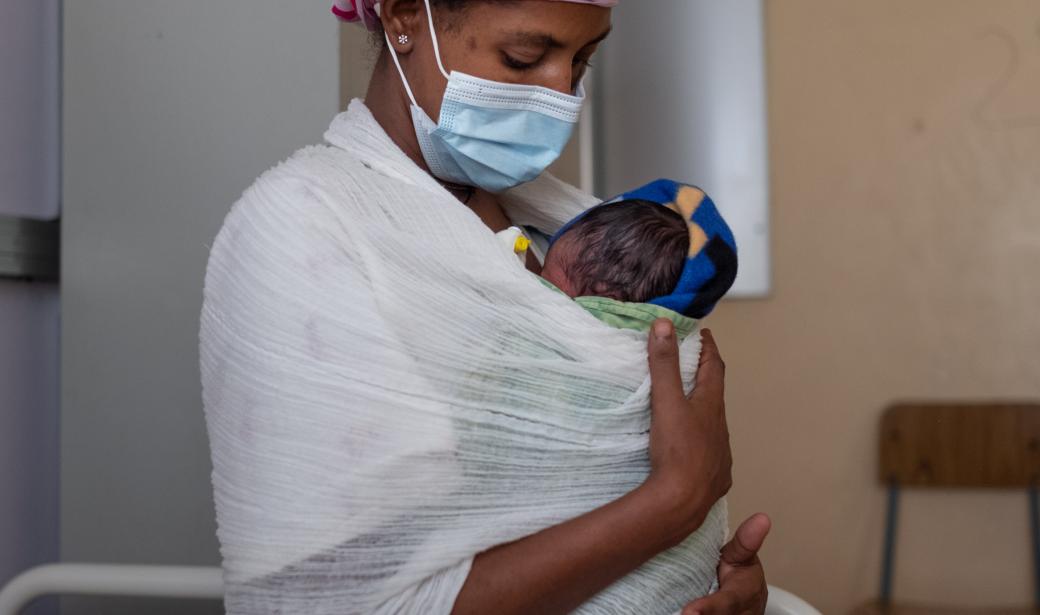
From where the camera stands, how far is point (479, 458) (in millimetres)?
963

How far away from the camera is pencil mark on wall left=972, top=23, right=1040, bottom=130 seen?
2.90 meters

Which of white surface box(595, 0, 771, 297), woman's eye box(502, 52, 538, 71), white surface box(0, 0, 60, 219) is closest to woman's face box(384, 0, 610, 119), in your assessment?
woman's eye box(502, 52, 538, 71)

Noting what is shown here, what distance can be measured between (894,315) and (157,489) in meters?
2.13

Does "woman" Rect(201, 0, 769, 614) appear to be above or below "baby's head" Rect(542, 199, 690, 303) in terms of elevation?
below

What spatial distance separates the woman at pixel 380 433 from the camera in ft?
3.06

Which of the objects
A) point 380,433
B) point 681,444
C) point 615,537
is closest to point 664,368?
point 681,444

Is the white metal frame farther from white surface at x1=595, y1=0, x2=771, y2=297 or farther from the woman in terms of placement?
white surface at x1=595, y1=0, x2=771, y2=297

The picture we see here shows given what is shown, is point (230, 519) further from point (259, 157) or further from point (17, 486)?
point (17, 486)

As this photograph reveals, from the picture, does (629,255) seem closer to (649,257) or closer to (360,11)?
(649,257)

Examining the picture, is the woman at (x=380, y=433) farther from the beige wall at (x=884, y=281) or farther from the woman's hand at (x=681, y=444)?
the beige wall at (x=884, y=281)

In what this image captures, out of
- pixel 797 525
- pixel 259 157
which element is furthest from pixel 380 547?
pixel 797 525

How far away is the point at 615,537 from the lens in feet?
3.07

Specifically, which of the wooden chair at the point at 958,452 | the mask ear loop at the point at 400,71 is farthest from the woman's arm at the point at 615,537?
the wooden chair at the point at 958,452

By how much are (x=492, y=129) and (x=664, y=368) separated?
1.15 ft
